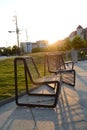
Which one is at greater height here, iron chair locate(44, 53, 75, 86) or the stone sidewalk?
iron chair locate(44, 53, 75, 86)

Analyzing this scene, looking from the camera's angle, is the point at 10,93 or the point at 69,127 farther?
the point at 10,93

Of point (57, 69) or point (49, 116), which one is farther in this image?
point (57, 69)

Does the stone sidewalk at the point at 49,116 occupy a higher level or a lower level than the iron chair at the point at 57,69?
lower

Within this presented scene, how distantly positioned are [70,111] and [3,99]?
6.02 ft

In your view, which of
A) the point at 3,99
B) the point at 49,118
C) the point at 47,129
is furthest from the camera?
the point at 3,99

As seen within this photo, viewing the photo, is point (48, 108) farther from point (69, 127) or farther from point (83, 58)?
point (83, 58)

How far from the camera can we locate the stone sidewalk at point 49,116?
5.52 metres

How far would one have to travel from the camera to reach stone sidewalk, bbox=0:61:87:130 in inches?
217

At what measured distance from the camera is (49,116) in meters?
6.21

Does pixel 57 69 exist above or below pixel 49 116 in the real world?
above

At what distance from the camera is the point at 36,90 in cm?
934

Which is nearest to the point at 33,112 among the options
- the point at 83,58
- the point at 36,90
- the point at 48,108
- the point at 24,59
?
the point at 48,108

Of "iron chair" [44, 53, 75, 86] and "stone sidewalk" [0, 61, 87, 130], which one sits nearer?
"stone sidewalk" [0, 61, 87, 130]

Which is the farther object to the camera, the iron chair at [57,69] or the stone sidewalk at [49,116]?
the iron chair at [57,69]
